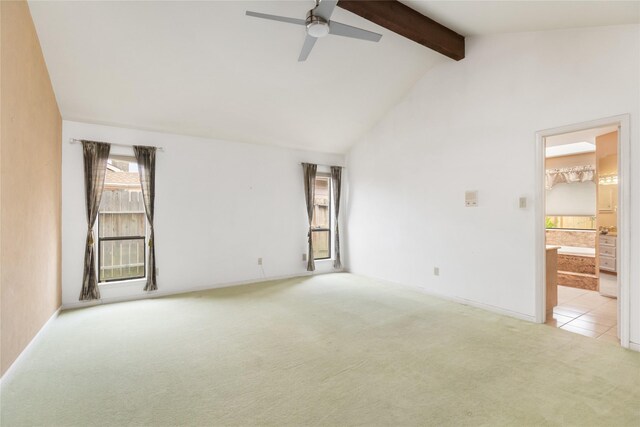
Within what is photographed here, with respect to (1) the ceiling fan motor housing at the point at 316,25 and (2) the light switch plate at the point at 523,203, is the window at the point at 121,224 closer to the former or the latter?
(1) the ceiling fan motor housing at the point at 316,25

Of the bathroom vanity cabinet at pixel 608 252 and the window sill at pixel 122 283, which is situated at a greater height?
the bathroom vanity cabinet at pixel 608 252

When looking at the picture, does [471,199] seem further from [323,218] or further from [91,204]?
[91,204]

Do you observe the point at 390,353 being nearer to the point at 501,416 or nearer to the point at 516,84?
the point at 501,416

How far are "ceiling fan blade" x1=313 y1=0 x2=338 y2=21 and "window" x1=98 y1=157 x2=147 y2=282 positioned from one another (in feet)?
12.1

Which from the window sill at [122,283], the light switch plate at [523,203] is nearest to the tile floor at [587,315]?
the light switch plate at [523,203]

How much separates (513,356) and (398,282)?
2.68m

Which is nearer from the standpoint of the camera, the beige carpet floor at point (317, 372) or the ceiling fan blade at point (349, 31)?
the beige carpet floor at point (317, 372)

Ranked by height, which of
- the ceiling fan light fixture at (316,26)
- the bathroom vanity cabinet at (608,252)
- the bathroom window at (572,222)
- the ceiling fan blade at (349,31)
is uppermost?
the ceiling fan blade at (349,31)

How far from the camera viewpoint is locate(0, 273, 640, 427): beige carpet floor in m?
2.02

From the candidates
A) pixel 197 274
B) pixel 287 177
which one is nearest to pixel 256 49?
pixel 287 177

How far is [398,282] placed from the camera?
17.9ft

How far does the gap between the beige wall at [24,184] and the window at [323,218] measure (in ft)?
14.3

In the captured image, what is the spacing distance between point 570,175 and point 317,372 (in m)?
7.79

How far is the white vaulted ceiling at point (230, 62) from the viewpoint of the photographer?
3.18m
